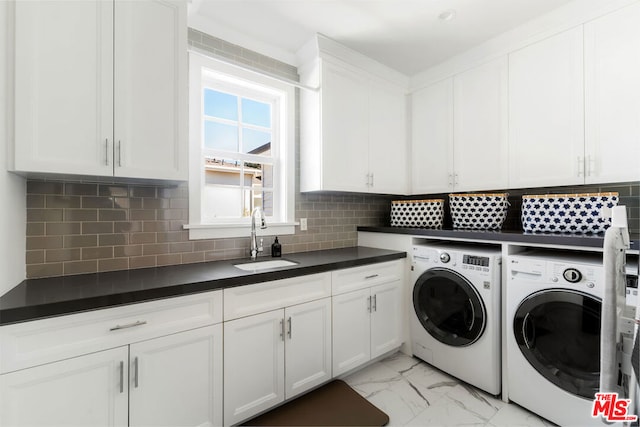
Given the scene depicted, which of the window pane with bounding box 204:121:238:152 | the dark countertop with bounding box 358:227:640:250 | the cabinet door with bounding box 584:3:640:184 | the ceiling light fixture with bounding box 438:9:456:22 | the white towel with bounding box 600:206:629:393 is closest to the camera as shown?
the white towel with bounding box 600:206:629:393

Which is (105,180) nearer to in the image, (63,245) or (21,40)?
(63,245)

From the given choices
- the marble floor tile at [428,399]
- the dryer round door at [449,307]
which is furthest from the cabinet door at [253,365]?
the dryer round door at [449,307]

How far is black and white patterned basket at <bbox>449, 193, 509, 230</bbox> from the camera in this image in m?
A: 2.28

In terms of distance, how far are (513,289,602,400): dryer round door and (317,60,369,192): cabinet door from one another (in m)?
1.49

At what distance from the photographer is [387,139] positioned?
9.10 ft

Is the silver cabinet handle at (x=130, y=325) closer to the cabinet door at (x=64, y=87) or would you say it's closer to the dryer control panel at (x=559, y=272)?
the cabinet door at (x=64, y=87)

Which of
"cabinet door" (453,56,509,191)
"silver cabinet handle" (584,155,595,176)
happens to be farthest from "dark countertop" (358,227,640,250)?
"cabinet door" (453,56,509,191)

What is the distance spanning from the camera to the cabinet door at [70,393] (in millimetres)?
1083

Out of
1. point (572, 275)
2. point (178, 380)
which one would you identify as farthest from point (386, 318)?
point (178, 380)

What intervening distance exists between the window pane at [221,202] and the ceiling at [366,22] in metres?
1.15

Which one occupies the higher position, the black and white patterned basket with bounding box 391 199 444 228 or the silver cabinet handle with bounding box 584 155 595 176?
the silver cabinet handle with bounding box 584 155 595 176

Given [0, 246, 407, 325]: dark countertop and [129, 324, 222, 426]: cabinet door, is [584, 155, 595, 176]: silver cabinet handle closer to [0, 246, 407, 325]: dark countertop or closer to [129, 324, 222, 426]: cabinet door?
[0, 246, 407, 325]: dark countertop

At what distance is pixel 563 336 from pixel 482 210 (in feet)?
3.30

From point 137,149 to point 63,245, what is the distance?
27.5 inches
